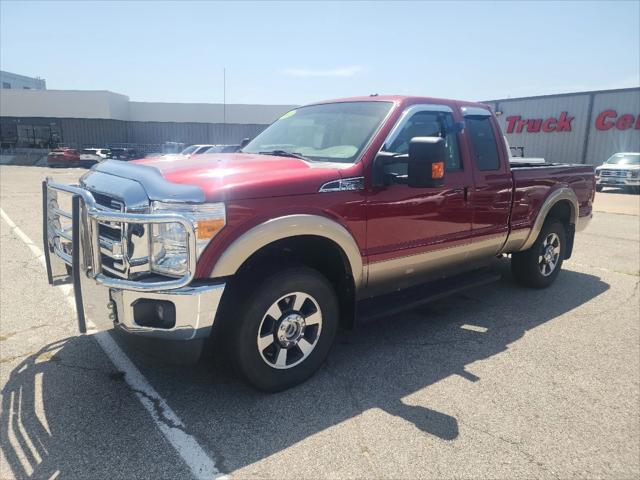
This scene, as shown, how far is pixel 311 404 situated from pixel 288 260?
0.96 m

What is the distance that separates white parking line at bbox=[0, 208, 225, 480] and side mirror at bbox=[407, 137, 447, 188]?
6.97 feet

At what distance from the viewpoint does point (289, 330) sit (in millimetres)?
3152

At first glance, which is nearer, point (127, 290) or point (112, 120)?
point (127, 290)

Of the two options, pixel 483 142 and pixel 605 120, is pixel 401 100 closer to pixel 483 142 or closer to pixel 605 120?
pixel 483 142

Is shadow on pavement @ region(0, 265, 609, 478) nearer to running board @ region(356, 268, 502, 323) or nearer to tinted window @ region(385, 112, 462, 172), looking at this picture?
running board @ region(356, 268, 502, 323)

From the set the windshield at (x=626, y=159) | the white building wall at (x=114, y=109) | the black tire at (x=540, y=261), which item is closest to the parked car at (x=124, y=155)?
the black tire at (x=540, y=261)

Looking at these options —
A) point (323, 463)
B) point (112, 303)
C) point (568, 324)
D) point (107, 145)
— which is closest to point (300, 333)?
point (323, 463)

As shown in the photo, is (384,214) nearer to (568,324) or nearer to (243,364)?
(243,364)

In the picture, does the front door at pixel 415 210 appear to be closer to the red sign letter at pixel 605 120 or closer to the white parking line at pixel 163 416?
the white parking line at pixel 163 416

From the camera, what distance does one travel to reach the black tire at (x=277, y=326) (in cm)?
290

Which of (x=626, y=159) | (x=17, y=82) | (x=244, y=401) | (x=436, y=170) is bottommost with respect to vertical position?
(x=244, y=401)

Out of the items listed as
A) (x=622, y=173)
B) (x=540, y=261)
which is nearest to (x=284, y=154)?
(x=540, y=261)

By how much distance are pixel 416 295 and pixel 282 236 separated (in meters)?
1.63

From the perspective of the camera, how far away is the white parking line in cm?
244
